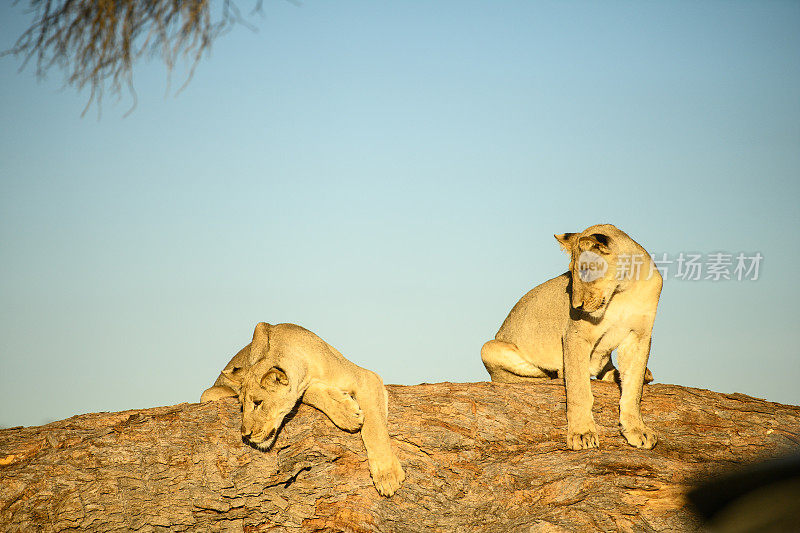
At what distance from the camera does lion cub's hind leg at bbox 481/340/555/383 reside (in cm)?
936

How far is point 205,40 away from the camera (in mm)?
5719

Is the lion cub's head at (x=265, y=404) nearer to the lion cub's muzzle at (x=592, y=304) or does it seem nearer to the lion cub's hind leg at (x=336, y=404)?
the lion cub's hind leg at (x=336, y=404)

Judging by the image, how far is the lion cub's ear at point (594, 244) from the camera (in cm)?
742

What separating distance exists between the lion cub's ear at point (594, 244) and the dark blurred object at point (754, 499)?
8.08ft

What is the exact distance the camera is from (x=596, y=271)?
24.4 feet

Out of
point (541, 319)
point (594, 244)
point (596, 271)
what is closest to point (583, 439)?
point (596, 271)

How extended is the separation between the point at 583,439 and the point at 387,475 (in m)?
2.06

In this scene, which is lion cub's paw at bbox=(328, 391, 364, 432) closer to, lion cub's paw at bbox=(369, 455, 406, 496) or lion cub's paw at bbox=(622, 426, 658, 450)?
lion cub's paw at bbox=(369, 455, 406, 496)

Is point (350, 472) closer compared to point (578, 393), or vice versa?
point (350, 472)

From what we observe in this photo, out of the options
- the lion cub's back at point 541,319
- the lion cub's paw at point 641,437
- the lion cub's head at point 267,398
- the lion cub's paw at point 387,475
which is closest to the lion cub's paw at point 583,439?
the lion cub's paw at point 641,437

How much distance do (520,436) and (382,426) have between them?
1514mm

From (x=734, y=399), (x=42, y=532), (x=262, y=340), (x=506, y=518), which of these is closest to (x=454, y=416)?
(x=506, y=518)

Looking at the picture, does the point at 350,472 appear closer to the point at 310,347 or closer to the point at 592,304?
the point at 310,347

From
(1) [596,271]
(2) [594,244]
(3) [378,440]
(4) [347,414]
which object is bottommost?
(3) [378,440]
